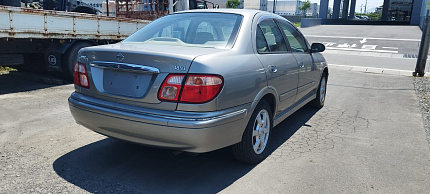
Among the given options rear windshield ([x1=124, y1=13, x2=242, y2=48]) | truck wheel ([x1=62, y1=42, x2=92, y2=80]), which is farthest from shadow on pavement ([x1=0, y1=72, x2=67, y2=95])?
rear windshield ([x1=124, y1=13, x2=242, y2=48])

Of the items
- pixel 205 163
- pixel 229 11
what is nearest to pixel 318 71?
pixel 229 11

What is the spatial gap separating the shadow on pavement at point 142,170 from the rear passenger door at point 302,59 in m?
1.10

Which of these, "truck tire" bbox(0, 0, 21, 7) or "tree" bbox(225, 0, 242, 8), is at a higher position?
"tree" bbox(225, 0, 242, 8)

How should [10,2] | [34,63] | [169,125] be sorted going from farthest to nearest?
[10,2] → [34,63] → [169,125]

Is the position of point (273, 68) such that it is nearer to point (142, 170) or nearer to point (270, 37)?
point (270, 37)

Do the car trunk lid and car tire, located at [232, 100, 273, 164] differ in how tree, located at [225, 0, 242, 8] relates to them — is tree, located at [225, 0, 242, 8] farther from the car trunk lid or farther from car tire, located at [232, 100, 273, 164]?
the car trunk lid

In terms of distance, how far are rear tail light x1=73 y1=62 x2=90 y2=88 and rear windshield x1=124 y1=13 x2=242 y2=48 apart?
666 mm

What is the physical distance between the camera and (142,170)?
3346mm

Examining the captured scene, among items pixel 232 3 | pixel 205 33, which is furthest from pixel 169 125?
pixel 232 3

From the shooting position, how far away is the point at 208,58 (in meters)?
2.89

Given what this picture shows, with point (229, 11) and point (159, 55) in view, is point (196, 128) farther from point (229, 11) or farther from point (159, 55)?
point (229, 11)

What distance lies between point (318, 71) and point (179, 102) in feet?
10.7

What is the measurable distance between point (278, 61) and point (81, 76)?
210 cm

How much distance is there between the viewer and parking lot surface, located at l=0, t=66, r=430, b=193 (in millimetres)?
3070
